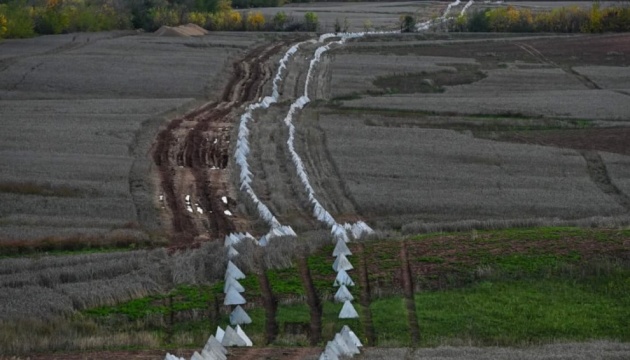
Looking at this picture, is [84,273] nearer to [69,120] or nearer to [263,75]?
[69,120]

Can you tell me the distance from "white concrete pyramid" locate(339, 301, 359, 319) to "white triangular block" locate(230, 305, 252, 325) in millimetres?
1987

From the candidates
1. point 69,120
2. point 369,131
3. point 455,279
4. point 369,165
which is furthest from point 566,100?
point 455,279

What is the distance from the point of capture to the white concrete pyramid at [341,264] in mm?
27391

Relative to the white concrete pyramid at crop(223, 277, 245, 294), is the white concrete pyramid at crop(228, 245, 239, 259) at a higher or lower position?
lower

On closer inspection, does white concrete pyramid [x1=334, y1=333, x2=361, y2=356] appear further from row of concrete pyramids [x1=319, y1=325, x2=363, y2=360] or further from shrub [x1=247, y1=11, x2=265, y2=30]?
shrub [x1=247, y1=11, x2=265, y2=30]

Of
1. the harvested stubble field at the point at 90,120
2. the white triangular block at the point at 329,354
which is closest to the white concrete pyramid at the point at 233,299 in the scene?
the white triangular block at the point at 329,354

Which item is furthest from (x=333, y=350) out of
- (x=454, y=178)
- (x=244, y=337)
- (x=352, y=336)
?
(x=454, y=178)

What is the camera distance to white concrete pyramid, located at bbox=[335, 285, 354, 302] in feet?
82.9

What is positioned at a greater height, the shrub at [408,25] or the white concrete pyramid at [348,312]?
the white concrete pyramid at [348,312]

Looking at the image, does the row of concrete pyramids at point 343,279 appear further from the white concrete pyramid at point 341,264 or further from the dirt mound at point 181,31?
the dirt mound at point 181,31

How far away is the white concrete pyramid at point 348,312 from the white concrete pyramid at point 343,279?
6.34 feet

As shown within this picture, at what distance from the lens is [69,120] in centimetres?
4872

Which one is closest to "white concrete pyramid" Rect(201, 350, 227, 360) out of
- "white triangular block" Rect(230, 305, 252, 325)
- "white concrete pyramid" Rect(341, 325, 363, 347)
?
"white concrete pyramid" Rect(341, 325, 363, 347)

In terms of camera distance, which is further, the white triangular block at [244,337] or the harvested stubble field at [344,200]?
the harvested stubble field at [344,200]
